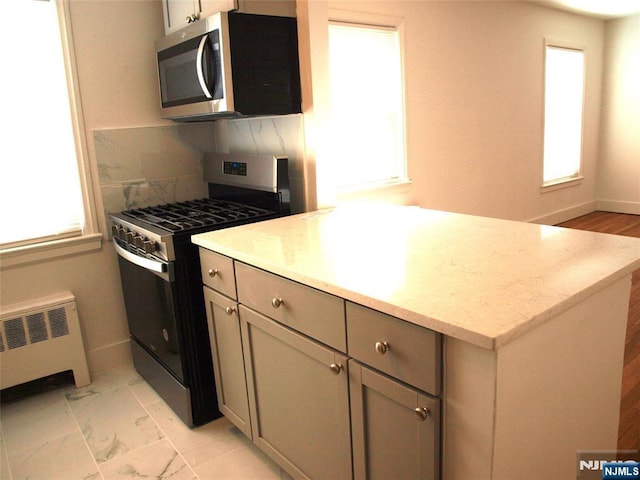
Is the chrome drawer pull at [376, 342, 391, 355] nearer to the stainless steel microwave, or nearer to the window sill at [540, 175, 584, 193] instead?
the stainless steel microwave

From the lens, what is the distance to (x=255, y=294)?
172cm

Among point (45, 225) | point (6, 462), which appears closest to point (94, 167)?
point (45, 225)

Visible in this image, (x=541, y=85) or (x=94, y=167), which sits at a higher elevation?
(x=541, y=85)

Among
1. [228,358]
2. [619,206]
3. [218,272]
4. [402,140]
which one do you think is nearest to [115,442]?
[228,358]

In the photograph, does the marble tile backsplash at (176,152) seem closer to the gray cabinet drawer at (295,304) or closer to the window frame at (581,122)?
the gray cabinet drawer at (295,304)

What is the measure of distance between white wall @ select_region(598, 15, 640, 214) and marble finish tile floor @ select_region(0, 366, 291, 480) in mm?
5635

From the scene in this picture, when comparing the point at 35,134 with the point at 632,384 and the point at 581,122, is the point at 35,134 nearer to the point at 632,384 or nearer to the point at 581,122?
the point at 632,384

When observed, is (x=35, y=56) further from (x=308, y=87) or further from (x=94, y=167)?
(x=308, y=87)

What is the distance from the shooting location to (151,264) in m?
2.16

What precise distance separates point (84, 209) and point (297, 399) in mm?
1710

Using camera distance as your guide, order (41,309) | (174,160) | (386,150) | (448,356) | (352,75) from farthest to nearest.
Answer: (386,150) < (352,75) < (174,160) < (41,309) < (448,356)

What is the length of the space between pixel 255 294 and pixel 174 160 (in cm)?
148

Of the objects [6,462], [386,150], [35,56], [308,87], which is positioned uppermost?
[35,56]

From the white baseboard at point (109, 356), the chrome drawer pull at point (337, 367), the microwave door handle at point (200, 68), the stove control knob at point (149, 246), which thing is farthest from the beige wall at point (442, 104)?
the chrome drawer pull at point (337, 367)
